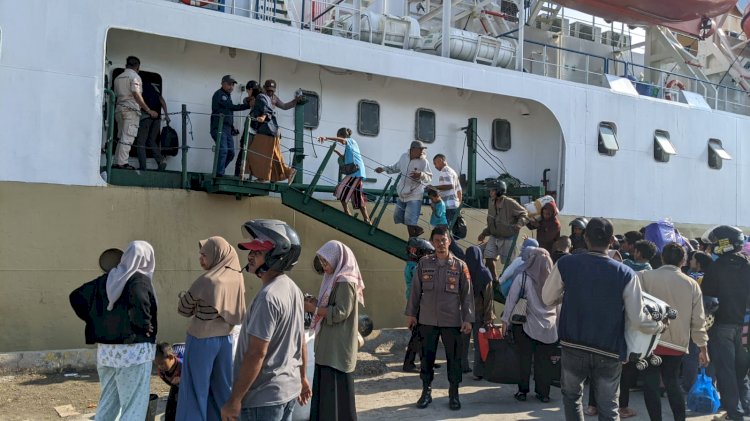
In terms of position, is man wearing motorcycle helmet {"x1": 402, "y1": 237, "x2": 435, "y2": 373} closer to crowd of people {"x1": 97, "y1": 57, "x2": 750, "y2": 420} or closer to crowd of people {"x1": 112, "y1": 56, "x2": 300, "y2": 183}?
crowd of people {"x1": 97, "y1": 57, "x2": 750, "y2": 420}

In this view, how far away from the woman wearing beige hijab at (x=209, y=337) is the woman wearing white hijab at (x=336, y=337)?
2.37 ft

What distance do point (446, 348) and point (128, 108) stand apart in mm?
4968

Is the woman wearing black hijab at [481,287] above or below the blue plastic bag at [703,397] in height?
above

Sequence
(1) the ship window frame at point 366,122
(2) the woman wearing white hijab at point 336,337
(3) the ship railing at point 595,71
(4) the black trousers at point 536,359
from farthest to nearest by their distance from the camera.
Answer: (3) the ship railing at point 595,71 < (1) the ship window frame at point 366,122 < (4) the black trousers at point 536,359 < (2) the woman wearing white hijab at point 336,337

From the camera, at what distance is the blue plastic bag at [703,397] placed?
651 centimetres

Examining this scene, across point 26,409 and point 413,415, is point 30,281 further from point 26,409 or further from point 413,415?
point 413,415

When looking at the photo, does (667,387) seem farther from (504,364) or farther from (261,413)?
(261,413)

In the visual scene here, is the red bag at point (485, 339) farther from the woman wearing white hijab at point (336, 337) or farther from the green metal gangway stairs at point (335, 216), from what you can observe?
the green metal gangway stairs at point (335, 216)

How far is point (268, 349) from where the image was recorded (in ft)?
11.7

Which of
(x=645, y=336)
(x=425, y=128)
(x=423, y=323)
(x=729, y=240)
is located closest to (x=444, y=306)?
(x=423, y=323)

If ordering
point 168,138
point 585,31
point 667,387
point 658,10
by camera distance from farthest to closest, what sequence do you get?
point 585,31 < point 658,10 < point 168,138 < point 667,387

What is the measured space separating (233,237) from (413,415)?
12.6 feet

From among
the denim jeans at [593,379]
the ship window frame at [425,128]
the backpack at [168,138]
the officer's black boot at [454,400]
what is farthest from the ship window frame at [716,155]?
the denim jeans at [593,379]

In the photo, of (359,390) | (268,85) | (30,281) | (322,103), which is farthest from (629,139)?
(30,281)
